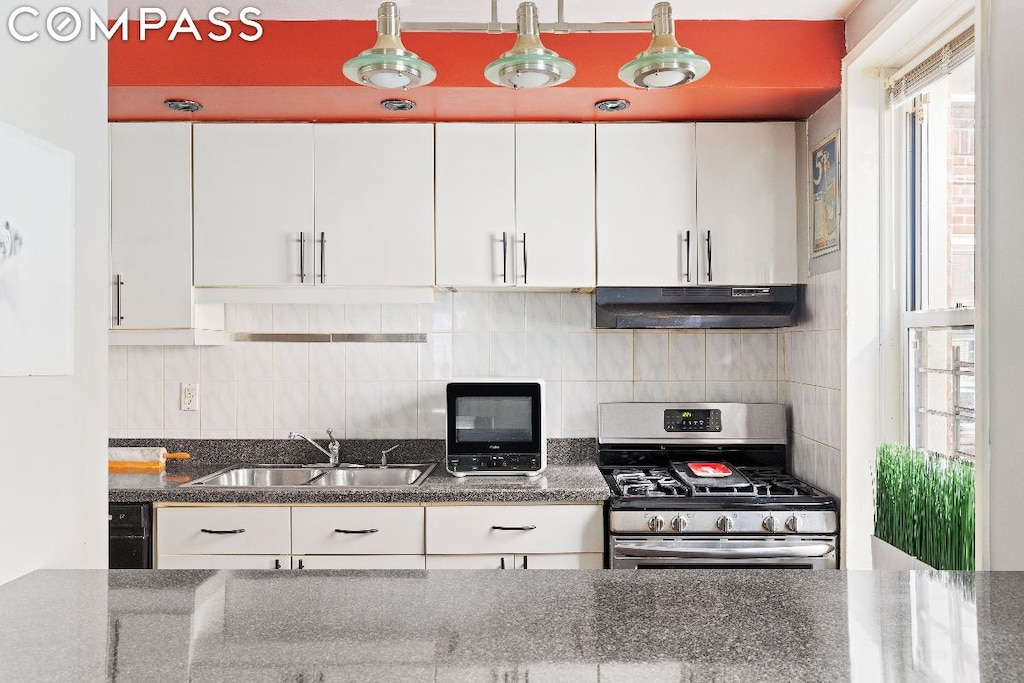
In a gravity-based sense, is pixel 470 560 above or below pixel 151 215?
below

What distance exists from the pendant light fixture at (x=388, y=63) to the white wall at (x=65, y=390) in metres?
0.50

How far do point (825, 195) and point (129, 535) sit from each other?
8.66ft

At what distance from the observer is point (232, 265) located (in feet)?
9.48

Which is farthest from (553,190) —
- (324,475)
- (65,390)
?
(65,390)

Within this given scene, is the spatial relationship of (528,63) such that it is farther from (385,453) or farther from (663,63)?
(385,453)

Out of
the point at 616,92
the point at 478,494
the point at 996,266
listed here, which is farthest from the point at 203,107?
the point at 996,266

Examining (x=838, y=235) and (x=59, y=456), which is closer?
(x=59, y=456)

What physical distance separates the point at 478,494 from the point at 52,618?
5.59 feet

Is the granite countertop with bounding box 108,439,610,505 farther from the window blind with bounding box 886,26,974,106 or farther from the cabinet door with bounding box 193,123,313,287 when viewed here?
the window blind with bounding box 886,26,974,106

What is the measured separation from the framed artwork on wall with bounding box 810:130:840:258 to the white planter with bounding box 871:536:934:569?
0.95 m

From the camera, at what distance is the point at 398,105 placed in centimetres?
271

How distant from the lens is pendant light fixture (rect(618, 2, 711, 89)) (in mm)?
1452

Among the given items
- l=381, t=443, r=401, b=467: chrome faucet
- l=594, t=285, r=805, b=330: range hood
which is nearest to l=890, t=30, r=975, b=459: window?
l=594, t=285, r=805, b=330: range hood

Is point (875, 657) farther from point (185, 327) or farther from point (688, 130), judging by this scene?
point (185, 327)
